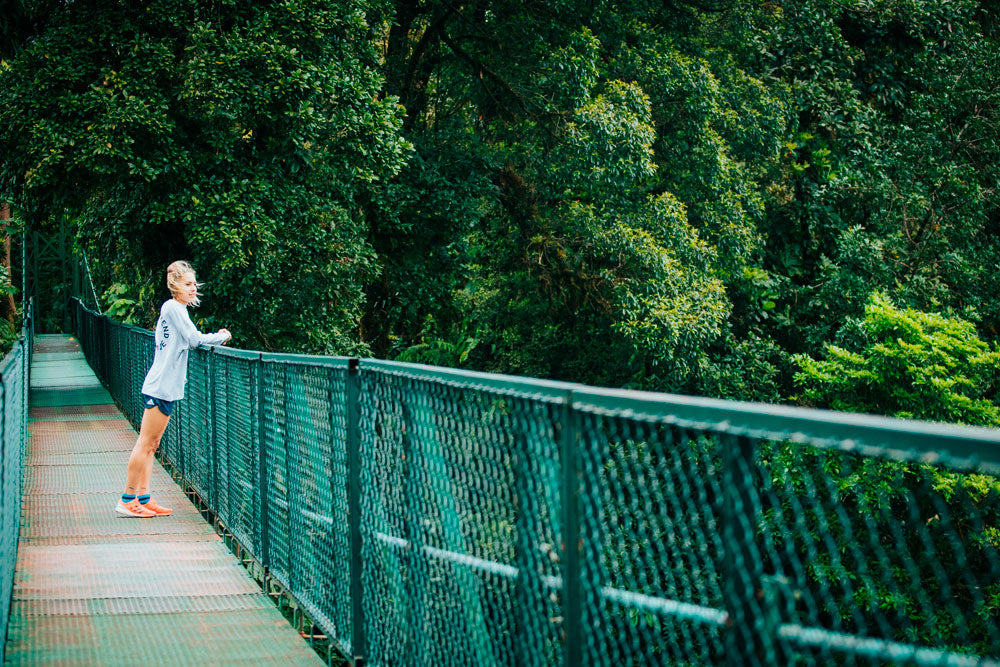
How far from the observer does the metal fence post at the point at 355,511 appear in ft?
13.7

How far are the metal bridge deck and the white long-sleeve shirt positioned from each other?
1.07 m

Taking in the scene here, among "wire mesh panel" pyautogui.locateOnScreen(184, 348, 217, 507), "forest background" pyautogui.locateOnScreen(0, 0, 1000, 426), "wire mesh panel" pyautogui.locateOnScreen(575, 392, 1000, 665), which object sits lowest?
"wire mesh panel" pyautogui.locateOnScreen(184, 348, 217, 507)

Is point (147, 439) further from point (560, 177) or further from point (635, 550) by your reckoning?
point (560, 177)

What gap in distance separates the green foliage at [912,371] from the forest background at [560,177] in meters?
0.05

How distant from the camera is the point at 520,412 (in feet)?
9.14

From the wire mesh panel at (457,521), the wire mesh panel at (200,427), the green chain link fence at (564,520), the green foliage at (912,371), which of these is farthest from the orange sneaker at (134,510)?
the green foliage at (912,371)

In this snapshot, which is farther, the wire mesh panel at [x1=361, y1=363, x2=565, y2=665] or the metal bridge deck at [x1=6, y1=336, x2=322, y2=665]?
the metal bridge deck at [x1=6, y1=336, x2=322, y2=665]

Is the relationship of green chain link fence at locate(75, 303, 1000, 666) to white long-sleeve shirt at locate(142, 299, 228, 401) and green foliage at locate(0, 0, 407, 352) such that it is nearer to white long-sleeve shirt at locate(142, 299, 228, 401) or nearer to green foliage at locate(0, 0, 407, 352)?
white long-sleeve shirt at locate(142, 299, 228, 401)

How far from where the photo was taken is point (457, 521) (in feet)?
10.7

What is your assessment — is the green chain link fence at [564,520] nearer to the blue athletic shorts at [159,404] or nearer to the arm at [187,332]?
the arm at [187,332]

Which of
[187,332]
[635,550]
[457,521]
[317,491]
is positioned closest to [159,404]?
[187,332]

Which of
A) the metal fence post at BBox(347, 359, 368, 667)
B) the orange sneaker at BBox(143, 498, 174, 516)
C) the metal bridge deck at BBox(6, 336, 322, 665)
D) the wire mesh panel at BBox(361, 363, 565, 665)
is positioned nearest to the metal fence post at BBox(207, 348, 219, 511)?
the metal bridge deck at BBox(6, 336, 322, 665)

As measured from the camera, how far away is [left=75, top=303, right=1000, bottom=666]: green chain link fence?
1.76 metres

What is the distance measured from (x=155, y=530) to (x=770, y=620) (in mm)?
6427
